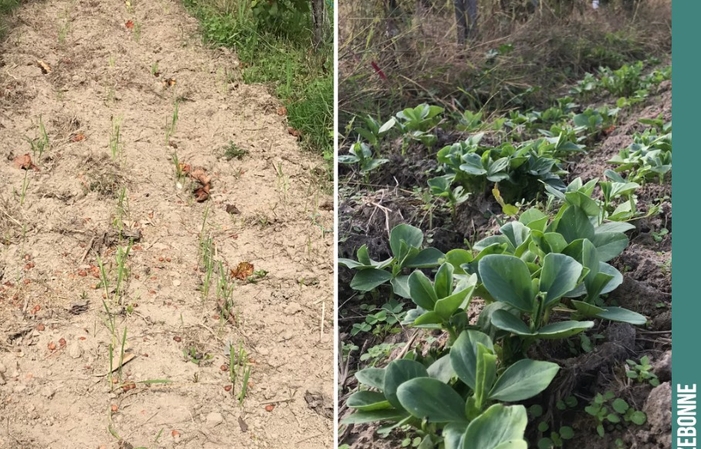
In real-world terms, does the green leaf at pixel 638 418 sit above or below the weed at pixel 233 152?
above

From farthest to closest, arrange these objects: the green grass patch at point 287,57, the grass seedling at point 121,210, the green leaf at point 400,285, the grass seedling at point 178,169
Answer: the green grass patch at point 287,57, the grass seedling at point 178,169, the grass seedling at point 121,210, the green leaf at point 400,285

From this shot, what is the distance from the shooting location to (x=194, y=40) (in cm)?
382

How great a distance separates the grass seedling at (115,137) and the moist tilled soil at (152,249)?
11 millimetres

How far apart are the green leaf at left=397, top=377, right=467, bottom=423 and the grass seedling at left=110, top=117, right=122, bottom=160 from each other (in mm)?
2216

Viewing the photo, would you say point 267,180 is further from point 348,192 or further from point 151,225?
point 348,192

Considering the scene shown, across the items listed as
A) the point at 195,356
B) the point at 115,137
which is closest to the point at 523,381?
the point at 195,356

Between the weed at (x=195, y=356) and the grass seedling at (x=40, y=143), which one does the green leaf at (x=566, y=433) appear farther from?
the grass seedling at (x=40, y=143)

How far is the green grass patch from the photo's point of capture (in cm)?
325

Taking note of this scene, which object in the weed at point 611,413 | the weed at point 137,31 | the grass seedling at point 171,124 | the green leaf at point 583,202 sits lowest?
the grass seedling at point 171,124

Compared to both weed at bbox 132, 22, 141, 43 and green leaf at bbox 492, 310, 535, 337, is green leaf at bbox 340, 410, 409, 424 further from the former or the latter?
weed at bbox 132, 22, 141, 43

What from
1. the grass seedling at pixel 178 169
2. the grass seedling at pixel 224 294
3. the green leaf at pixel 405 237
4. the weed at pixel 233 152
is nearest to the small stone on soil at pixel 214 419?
the grass seedling at pixel 224 294

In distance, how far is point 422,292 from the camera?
141cm

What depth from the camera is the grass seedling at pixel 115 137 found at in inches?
119

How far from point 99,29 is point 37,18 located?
367 millimetres
